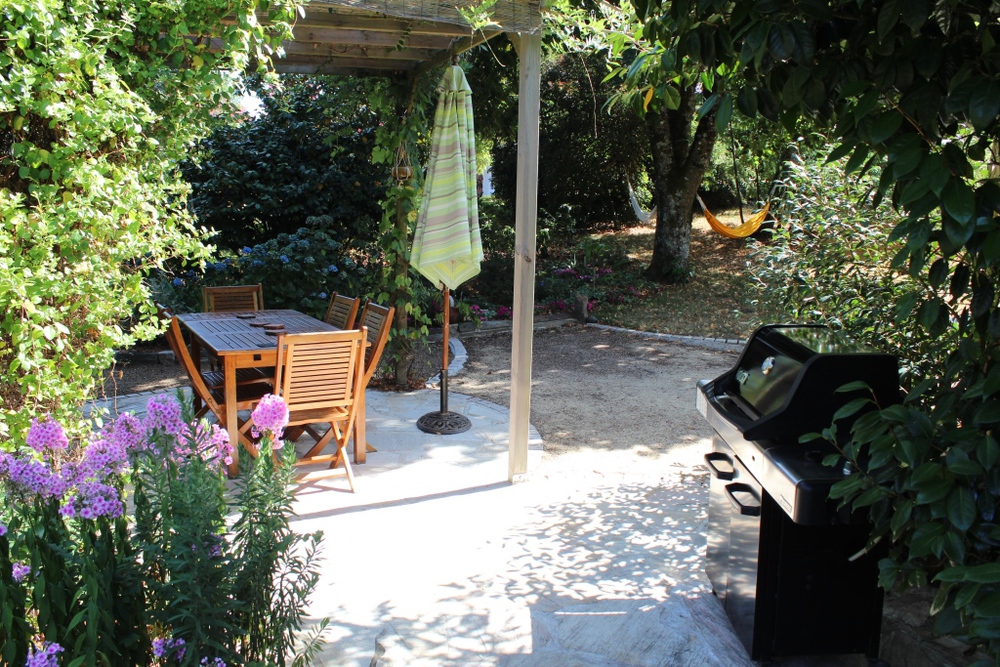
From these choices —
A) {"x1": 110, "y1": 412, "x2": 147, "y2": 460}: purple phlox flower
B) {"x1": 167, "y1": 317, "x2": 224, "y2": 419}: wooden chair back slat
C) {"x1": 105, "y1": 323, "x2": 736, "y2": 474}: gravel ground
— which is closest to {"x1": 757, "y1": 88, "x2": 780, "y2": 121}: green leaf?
{"x1": 110, "y1": 412, "x2": 147, "y2": 460}: purple phlox flower

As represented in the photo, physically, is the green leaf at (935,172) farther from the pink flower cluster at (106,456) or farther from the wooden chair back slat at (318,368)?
the wooden chair back slat at (318,368)

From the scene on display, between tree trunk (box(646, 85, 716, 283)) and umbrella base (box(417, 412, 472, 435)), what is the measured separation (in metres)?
7.57

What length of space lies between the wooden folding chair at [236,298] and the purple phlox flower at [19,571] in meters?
4.58

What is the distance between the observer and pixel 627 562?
3.89m

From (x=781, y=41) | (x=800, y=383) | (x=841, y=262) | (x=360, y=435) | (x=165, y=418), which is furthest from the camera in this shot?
(x=360, y=435)

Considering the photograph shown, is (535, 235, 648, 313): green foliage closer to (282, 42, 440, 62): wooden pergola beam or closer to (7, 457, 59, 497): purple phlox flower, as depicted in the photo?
(282, 42, 440, 62): wooden pergola beam

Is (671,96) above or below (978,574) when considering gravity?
above

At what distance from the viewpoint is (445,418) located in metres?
5.97

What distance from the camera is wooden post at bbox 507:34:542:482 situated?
Answer: 4.57 m

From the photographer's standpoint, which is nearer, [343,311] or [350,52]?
[350,52]

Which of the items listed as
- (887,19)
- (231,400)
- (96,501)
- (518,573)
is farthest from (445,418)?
(887,19)

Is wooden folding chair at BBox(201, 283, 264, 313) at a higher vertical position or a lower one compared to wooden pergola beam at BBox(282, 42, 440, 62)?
lower

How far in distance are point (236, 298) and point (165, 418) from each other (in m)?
4.53

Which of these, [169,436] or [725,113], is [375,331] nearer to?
[169,436]
